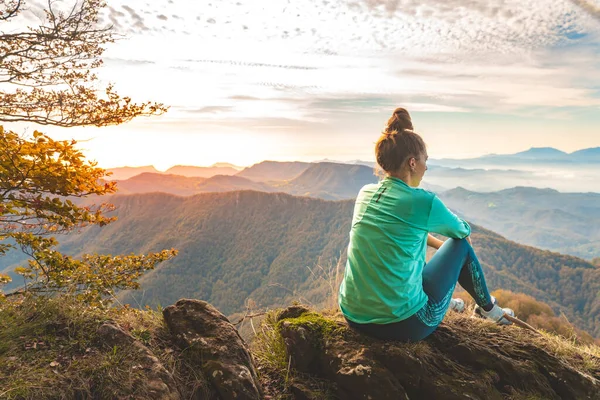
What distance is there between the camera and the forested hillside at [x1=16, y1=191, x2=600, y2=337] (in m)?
122

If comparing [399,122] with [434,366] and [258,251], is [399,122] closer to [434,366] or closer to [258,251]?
[434,366]

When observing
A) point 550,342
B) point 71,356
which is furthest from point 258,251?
point 71,356

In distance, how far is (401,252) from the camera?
2857 mm

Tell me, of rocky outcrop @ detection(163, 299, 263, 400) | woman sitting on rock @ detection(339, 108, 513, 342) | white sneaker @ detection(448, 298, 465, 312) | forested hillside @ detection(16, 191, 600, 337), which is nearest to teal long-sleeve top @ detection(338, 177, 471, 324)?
woman sitting on rock @ detection(339, 108, 513, 342)

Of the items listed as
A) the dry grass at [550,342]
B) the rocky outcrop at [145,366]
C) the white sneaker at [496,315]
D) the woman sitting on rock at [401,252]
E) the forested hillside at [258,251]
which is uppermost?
the woman sitting on rock at [401,252]

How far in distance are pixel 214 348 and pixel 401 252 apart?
1.79m

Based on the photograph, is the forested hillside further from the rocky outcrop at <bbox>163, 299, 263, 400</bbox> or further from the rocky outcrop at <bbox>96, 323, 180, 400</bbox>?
the rocky outcrop at <bbox>96, 323, 180, 400</bbox>

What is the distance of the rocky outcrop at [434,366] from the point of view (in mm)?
2832

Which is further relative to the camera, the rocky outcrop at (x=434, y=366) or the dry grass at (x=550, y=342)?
the dry grass at (x=550, y=342)

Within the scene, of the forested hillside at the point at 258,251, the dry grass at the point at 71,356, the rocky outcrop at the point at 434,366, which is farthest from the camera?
the forested hillside at the point at 258,251

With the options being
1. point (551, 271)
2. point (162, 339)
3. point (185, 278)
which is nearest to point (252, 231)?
point (185, 278)

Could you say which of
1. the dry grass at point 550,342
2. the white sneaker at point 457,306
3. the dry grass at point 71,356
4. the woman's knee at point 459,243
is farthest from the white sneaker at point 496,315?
the dry grass at point 71,356

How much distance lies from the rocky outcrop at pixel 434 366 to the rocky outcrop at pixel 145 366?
43.3 inches

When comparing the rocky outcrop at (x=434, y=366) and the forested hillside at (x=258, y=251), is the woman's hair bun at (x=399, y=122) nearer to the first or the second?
the rocky outcrop at (x=434, y=366)
